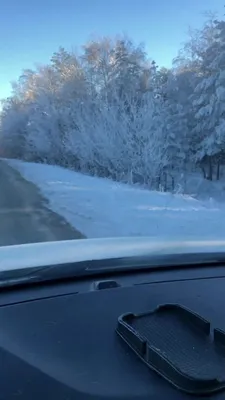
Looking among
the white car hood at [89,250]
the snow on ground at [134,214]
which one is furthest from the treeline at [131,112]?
the white car hood at [89,250]

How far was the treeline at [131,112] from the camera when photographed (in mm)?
30734

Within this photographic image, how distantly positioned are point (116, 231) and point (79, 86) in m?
42.7

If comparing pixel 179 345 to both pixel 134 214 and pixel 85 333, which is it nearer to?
pixel 85 333

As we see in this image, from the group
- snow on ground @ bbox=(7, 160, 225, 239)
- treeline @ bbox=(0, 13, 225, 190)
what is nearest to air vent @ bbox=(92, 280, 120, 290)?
snow on ground @ bbox=(7, 160, 225, 239)

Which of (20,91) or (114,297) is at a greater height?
(20,91)

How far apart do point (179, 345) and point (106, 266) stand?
72 cm

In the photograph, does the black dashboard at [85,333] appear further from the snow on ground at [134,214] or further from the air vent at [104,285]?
the snow on ground at [134,214]

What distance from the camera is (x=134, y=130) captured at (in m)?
30.3

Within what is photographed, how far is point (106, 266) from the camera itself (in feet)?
7.92

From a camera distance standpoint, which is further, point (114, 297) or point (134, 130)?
point (134, 130)

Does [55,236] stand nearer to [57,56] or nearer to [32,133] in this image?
[32,133]

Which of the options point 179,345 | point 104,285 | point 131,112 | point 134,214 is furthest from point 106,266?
point 131,112

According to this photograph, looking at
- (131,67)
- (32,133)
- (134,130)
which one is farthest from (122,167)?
(32,133)

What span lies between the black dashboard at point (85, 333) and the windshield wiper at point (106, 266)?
0.04 m
